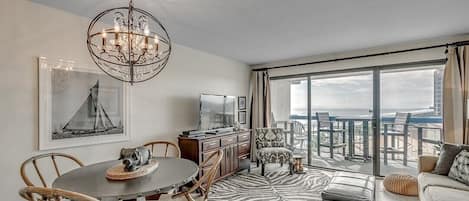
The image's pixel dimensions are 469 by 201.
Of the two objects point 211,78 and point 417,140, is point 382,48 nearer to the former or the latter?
point 417,140

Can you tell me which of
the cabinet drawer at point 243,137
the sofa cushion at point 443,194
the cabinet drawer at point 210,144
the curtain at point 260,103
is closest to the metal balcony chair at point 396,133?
the sofa cushion at point 443,194

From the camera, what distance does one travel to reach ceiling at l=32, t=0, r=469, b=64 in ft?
8.23

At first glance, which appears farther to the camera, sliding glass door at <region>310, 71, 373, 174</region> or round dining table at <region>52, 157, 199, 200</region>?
sliding glass door at <region>310, 71, 373, 174</region>

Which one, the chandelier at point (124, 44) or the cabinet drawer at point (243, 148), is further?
the cabinet drawer at point (243, 148)

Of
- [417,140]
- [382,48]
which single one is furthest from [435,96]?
[382,48]

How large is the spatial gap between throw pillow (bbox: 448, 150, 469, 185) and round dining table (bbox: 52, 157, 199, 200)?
291 centimetres

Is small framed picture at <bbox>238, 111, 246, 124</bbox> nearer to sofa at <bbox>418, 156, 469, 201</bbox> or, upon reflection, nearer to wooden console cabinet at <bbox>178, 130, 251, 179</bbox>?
wooden console cabinet at <bbox>178, 130, 251, 179</bbox>

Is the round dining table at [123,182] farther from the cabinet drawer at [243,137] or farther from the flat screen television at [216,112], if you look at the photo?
the cabinet drawer at [243,137]

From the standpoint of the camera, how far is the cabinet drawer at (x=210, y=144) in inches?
147

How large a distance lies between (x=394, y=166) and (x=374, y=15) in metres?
3.03

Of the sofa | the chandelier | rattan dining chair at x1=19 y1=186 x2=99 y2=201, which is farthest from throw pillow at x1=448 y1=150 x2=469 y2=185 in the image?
rattan dining chair at x1=19 y1=186 x2=99 y2=201

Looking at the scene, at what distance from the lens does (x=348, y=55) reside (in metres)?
4.70

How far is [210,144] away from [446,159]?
10.3 ft

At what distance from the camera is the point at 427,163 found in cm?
321
